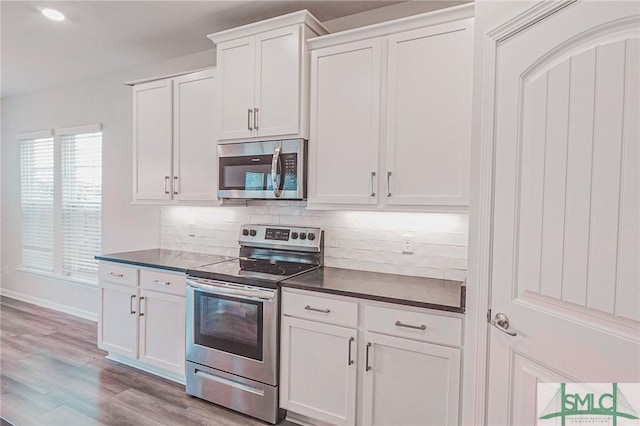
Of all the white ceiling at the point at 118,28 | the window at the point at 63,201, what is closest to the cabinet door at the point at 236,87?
the white ceiling at the point at 118,28

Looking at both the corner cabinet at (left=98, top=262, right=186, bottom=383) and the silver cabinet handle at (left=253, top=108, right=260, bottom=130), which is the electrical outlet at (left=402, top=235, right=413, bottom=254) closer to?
the silver cabinet handle at (left=253, top=108, right=260, bottom=130)

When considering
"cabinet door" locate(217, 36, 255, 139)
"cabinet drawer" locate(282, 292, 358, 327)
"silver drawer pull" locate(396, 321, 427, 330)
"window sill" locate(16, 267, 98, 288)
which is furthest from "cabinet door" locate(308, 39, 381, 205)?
"window sill" locate(16, 267, 98, 288)

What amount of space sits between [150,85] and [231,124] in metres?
1.04

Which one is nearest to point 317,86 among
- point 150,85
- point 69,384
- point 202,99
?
point 202,99

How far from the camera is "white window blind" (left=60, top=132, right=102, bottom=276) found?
170 inches

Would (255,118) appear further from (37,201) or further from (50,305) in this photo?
(50,305)

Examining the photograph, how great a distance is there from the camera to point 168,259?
10.2 feet

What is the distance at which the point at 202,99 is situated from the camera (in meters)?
3.00

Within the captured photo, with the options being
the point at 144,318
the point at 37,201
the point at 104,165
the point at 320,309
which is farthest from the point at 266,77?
the point at 37,201

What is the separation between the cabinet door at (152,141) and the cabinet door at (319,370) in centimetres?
172

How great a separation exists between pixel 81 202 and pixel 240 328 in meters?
3.22

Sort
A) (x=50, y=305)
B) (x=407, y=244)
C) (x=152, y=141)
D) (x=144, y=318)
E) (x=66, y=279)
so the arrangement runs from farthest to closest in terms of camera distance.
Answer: (x=50, y=305), (x=66, y=279), (x=152, y=141), (x=144, y=318), (x=407, y=244)

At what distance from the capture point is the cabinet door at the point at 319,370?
213cm

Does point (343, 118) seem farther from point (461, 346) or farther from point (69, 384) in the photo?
point (69, 384)
